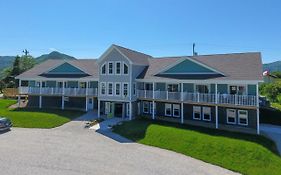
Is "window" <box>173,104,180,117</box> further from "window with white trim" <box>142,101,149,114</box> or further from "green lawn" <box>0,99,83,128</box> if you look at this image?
"green lawn" <box>0,99,83,128</box>

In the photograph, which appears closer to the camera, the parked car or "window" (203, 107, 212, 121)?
the parked car

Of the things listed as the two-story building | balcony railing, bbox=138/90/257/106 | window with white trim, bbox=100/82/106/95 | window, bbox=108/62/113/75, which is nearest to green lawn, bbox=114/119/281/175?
balcony railing, bbox=138/90/257/106

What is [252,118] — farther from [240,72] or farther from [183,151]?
[183,151]

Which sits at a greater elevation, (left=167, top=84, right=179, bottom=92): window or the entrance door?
(left=167, top=84, right=179, bottom=92): window

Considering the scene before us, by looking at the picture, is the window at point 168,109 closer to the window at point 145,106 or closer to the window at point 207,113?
the window at point 145,106

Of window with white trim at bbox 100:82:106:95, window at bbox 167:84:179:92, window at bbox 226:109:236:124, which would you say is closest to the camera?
window at bbox 226:109:236:124

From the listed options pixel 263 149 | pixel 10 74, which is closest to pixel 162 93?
pixel 263 149

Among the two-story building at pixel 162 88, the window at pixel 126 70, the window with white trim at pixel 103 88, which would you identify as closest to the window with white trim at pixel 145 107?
the two-story building at pixel 162 88
